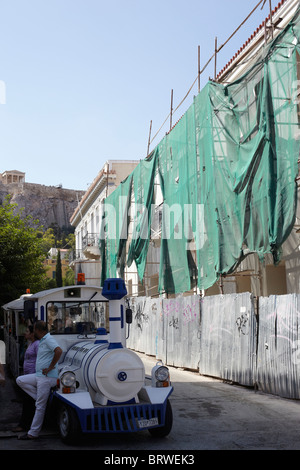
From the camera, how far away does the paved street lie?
22.9ft

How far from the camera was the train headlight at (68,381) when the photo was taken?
7.20m

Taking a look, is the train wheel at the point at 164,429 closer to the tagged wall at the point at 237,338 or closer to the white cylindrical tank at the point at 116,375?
A: the white cylindrical tank at the point at 116,375

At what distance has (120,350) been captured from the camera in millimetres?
7316

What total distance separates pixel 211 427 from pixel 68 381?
2.37 m

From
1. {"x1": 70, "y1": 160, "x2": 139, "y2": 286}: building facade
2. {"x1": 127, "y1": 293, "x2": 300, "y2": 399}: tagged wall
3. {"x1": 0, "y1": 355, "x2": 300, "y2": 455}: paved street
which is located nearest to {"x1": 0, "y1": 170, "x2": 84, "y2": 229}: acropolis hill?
{"x1": 70, "y1": 160, "x2": 139, "y2": 286}: building facade

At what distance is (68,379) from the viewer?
725 cm

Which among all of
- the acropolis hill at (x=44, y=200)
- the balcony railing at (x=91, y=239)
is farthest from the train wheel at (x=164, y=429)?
the acropolis hill at (x=44, y=200)

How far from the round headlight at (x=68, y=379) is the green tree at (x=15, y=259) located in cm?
1647

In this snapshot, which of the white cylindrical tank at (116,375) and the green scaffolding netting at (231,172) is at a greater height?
the green scaffolding netting at (231,172)

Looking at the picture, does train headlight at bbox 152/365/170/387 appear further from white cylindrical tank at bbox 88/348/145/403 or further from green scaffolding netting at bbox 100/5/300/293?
green scaffolding netting at bbox 100/5/300/293

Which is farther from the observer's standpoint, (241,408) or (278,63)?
(278,63)
